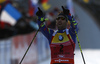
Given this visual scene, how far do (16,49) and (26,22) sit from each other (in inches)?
64.5

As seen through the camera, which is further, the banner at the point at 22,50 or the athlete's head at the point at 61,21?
the banner at the point at 22,50

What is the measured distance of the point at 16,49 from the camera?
6836 millimetres

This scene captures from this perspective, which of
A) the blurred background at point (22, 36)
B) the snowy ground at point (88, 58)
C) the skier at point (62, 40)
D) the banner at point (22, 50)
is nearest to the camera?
the skier at point (62, 40)

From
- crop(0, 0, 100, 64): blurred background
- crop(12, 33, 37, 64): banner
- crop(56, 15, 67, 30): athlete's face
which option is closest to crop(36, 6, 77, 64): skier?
crop(56, 15, 67, 30): athlete's face

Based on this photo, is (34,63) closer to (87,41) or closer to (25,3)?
(25,3)

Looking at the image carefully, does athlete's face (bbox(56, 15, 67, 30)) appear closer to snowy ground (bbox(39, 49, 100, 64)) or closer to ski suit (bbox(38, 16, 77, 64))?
ski suit (bbox(38, 16, 77, 64))

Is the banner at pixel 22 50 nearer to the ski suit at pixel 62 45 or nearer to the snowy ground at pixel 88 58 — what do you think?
the snowy ground at pixel 88 58

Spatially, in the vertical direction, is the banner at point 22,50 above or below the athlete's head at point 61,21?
below

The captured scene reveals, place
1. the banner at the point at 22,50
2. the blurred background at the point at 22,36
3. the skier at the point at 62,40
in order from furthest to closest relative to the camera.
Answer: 1. the banner at the point at 22,50
2. the blurred background at the point at 22,36
3. the skier at the point at 62,40

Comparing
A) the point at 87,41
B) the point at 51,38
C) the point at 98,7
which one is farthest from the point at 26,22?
the point at 98,7

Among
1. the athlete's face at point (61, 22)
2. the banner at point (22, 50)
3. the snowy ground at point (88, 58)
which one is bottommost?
the snowy ground at point (88, 58)

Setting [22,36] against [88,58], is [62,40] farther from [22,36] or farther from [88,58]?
[22,36]

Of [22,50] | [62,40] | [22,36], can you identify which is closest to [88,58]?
[22,50]

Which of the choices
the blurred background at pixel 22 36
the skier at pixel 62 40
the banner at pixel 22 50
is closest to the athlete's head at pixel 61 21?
the skier at pixel 62 40
